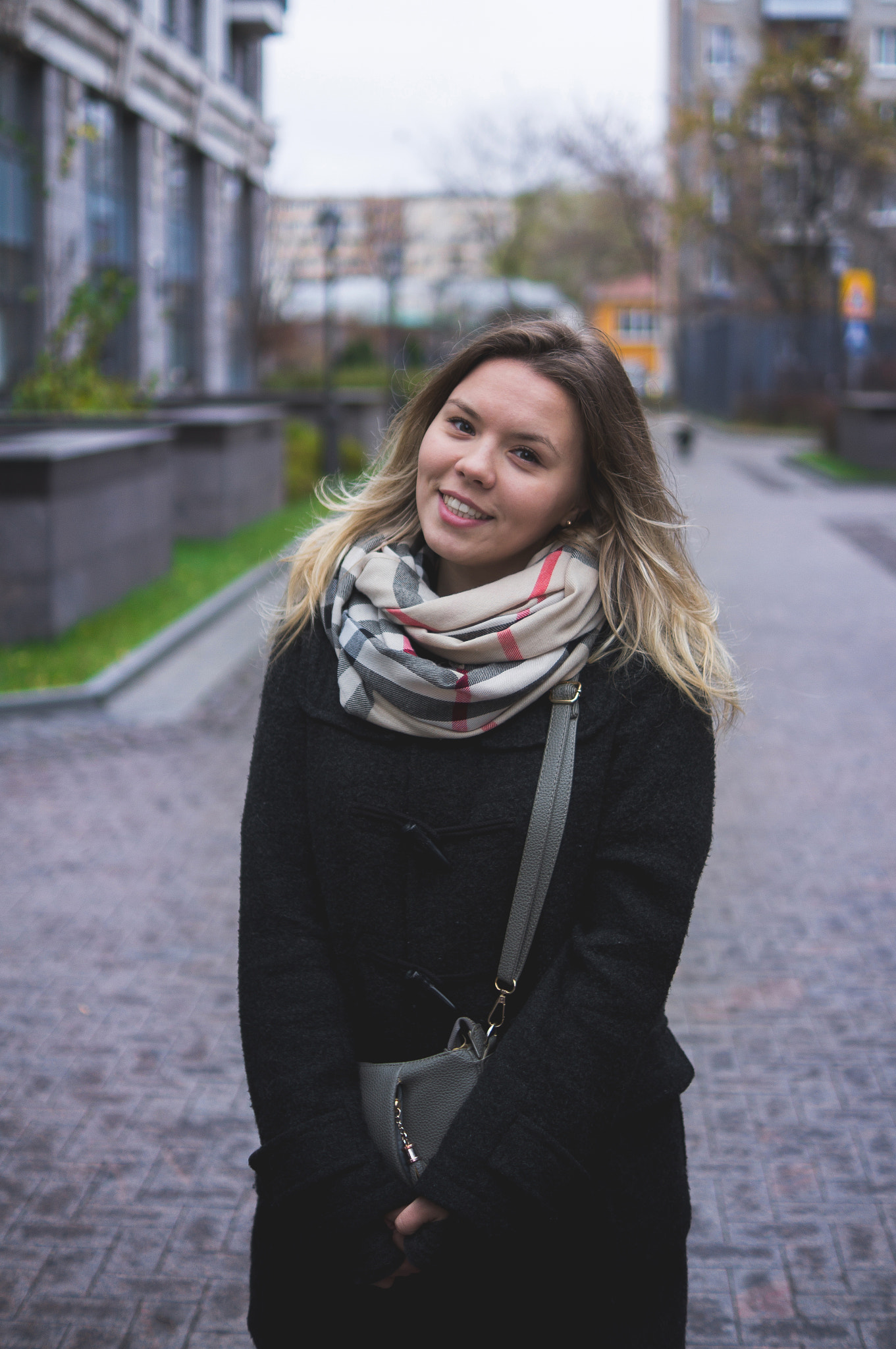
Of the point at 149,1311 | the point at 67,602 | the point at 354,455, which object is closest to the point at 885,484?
the point at 354,455

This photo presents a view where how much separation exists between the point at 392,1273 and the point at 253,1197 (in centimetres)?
181

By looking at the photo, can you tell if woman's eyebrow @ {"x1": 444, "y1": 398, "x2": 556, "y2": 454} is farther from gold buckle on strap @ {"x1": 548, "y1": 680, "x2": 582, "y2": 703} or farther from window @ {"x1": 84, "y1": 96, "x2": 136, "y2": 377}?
window @ {"x1": 84, "y1": 96, "x2": 136, "y2": 377}

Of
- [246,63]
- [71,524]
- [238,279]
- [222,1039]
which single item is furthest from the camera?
[246,63]

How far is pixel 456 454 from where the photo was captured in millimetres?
2020

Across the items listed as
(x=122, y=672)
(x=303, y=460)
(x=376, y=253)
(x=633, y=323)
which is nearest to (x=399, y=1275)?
(x=122, y=672)

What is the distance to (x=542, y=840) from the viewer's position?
6.26 feet

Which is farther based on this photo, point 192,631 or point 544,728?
point 192,631

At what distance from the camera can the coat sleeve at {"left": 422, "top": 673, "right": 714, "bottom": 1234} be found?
72.2 inches

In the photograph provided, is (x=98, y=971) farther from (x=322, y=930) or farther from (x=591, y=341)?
(x=591, y=341)

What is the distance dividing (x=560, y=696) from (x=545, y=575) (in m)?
0.18

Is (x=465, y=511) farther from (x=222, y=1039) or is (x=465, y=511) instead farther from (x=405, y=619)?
(x=222, y=1039)

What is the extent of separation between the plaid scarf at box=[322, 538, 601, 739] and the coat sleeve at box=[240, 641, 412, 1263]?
0.46ft

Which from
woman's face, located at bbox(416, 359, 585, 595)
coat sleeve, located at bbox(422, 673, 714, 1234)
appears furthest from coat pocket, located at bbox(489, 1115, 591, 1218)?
woman's face, located at bbox(416, 359, 585, 595)

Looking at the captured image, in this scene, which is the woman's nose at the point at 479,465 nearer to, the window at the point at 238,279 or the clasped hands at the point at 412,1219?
the clasped hands at the point at 412,1219
